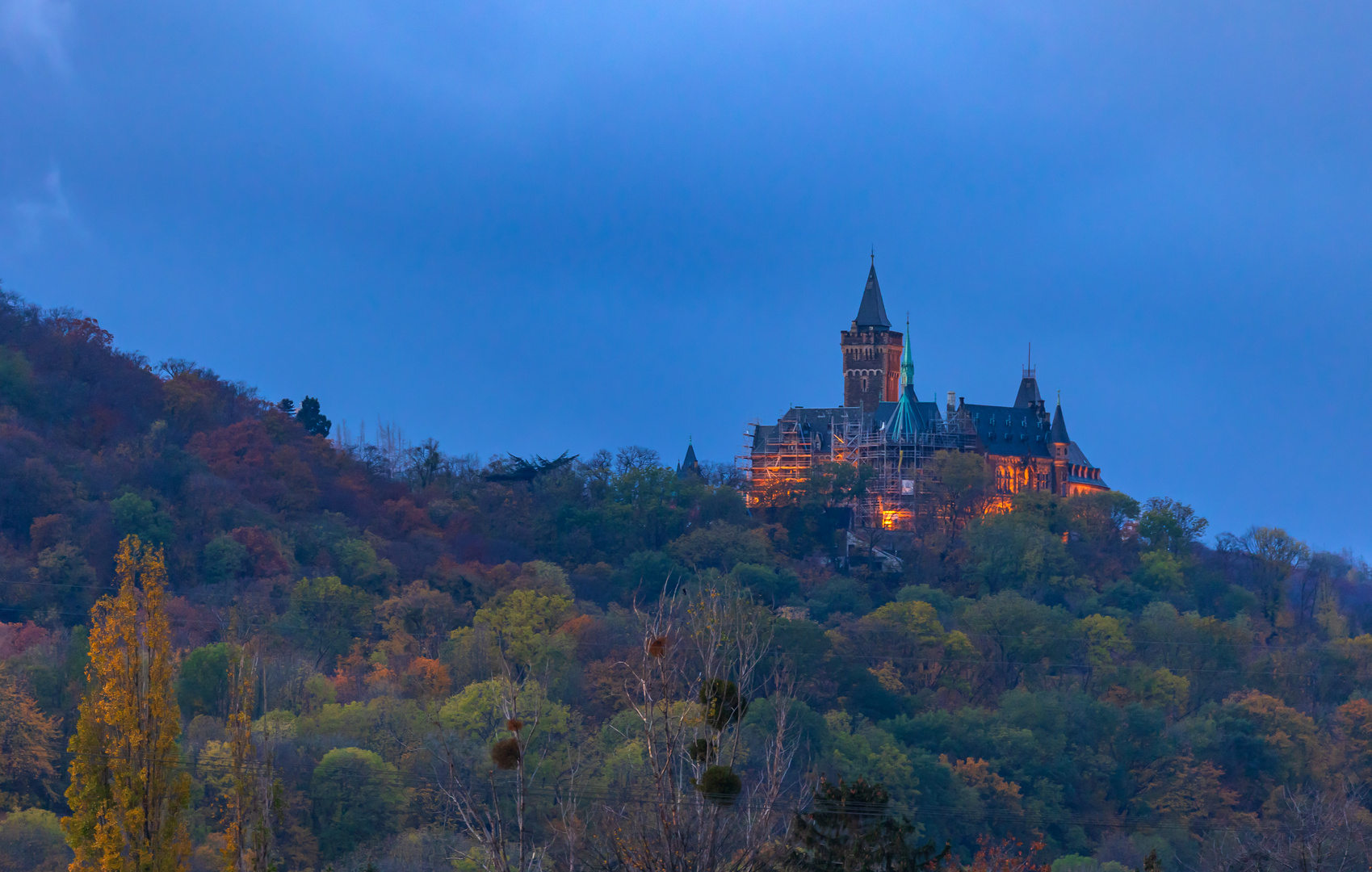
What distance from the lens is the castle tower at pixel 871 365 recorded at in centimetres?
11781

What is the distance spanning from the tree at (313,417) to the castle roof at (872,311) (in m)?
37.5

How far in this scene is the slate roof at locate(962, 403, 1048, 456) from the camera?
110 metres

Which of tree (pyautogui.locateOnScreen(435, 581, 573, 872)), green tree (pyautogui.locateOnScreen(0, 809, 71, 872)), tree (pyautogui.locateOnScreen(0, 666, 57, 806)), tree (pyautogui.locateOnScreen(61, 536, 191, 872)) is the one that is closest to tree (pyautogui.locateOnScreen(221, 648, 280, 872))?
tree (pyautogui.locateOnScreen(61, 536, 191, 872))

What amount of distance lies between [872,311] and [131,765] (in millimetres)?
99590

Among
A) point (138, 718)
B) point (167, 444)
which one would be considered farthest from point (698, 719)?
point (167, 444)

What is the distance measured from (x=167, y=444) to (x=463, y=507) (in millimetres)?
18619

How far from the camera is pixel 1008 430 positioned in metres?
111

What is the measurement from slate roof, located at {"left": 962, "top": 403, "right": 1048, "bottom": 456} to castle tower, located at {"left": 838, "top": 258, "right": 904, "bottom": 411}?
7.91 meters

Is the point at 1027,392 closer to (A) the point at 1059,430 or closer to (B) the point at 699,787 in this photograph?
(A) the point at 1059,430

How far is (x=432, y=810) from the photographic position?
167ft

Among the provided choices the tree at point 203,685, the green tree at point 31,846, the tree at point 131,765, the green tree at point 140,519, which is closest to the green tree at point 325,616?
the green tree at point 140,519

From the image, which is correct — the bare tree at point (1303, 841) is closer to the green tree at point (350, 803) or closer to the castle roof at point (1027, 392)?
the green tree at point (350, 803)

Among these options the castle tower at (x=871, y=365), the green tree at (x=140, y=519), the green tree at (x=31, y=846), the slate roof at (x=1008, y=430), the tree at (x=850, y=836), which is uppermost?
the castle tower at (x=871, y=365)

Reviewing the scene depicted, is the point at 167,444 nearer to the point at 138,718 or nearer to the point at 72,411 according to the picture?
the point at 72,411
